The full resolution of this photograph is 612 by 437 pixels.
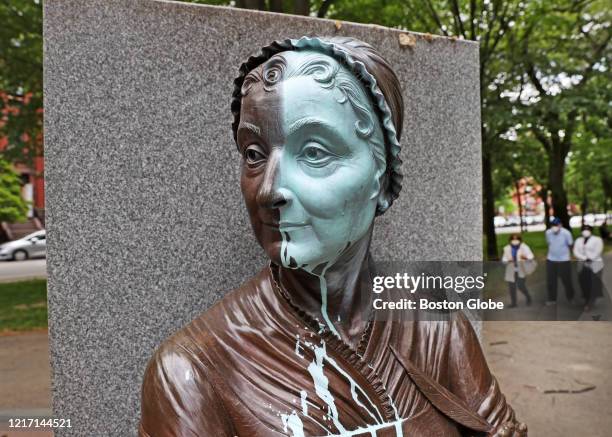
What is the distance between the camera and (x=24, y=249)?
68.1ft

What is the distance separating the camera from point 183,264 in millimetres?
2197

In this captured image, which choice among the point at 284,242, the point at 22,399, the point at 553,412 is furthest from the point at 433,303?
the point at 22,399

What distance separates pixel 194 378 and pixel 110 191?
1108 mm

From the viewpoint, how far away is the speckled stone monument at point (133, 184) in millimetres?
2080

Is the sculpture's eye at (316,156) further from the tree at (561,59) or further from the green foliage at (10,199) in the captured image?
the green foliage at (10,199)

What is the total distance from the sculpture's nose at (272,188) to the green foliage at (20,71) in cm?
786

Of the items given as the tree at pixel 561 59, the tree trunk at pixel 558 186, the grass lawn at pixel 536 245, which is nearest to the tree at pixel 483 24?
the tree at pixel 561 59

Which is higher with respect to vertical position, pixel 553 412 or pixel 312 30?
pixel 312 30

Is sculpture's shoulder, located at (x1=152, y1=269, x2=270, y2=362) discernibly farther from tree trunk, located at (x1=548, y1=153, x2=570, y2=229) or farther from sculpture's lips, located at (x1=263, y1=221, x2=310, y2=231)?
tree trunk, located at (x1=548, y1=153, x2=570, y2=229)

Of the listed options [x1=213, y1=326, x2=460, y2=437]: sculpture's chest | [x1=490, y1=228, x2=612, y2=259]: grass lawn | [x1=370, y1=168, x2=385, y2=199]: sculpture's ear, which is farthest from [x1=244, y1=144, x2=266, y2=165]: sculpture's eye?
[x1=490, y1=228, x2=612, y2=259]: grass lawn

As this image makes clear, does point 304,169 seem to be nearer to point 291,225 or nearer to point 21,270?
point 291,225

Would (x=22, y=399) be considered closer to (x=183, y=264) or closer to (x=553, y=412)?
(x=183, y=264)

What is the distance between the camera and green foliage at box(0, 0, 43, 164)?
7.48m

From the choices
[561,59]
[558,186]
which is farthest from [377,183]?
[558,186]
